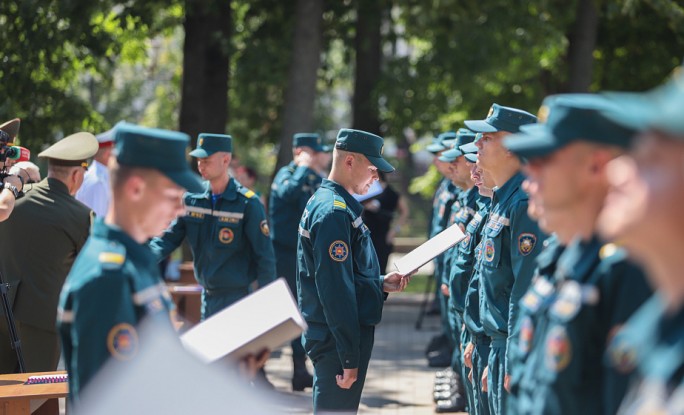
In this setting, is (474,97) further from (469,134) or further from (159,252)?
(159,252)

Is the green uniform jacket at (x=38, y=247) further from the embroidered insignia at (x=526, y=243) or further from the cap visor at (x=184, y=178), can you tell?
the cap visor at (x=184, y=178)

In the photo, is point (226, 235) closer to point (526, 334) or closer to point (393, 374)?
point (393, 374)

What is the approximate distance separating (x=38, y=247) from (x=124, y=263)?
412 cm

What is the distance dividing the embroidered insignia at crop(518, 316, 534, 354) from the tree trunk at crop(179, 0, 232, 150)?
12.0m

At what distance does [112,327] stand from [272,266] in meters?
4.54

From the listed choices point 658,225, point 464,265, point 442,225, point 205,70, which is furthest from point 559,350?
point 205,70

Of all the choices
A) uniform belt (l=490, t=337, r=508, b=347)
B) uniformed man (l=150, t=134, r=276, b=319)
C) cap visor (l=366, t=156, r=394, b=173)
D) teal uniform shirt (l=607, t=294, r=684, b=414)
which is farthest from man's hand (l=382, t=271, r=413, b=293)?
teal uniform shirt (l=607, t=294, r=684, b=414)

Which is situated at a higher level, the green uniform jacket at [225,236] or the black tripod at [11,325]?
the green uniform jacket at [225,236]

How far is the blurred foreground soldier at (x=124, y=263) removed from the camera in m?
3.50

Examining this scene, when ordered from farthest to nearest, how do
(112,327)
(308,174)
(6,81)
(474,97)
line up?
1. (474,97)
2. (6,81)
3. (308,174)
4. (112,327)

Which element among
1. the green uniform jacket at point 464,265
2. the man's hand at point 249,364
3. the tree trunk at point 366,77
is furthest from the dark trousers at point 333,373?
the tree trunk at point 366,77

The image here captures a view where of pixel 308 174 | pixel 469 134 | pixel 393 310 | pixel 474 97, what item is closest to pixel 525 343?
pixel 469 134

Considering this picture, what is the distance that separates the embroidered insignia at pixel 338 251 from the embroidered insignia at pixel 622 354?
9.98 ft

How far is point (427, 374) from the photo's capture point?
37.2 feet
